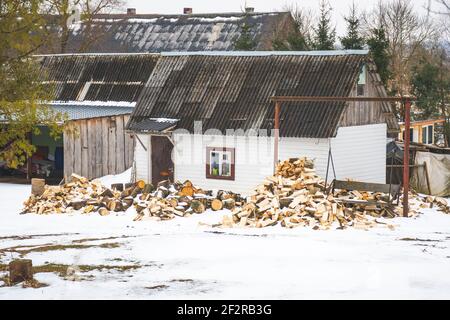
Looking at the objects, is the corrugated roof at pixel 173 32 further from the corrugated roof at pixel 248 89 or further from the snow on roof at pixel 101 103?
the corrugated roof at pixel 248 89

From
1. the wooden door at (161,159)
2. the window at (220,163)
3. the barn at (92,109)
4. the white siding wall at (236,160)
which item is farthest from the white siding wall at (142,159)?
the barn at (92,109)

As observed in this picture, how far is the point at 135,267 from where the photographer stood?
1655cm

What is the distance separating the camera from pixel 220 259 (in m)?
17.3

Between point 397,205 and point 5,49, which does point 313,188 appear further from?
point 5,49

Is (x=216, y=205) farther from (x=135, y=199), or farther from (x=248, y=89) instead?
(x=248, y=89)

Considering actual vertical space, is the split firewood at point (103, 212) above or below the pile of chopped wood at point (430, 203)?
below

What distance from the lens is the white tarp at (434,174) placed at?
30.0 metres

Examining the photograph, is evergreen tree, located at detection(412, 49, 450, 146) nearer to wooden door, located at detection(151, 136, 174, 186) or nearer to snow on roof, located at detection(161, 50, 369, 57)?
snow on roof, located at detection(161, 50, 369, 57)

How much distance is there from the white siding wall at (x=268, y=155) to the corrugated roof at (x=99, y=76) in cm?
728

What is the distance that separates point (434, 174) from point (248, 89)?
797 centimetres

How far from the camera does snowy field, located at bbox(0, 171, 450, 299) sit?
1432cm

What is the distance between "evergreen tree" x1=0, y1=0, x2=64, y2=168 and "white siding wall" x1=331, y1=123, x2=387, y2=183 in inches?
382

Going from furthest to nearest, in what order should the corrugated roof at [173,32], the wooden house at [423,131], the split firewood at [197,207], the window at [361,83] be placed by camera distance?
the corrugated roof at [173,32] < the wooden house at [423,131] < the window at [361,83] < the split firewood at [197,207]

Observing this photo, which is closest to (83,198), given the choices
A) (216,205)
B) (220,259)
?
Result: (216,205)
